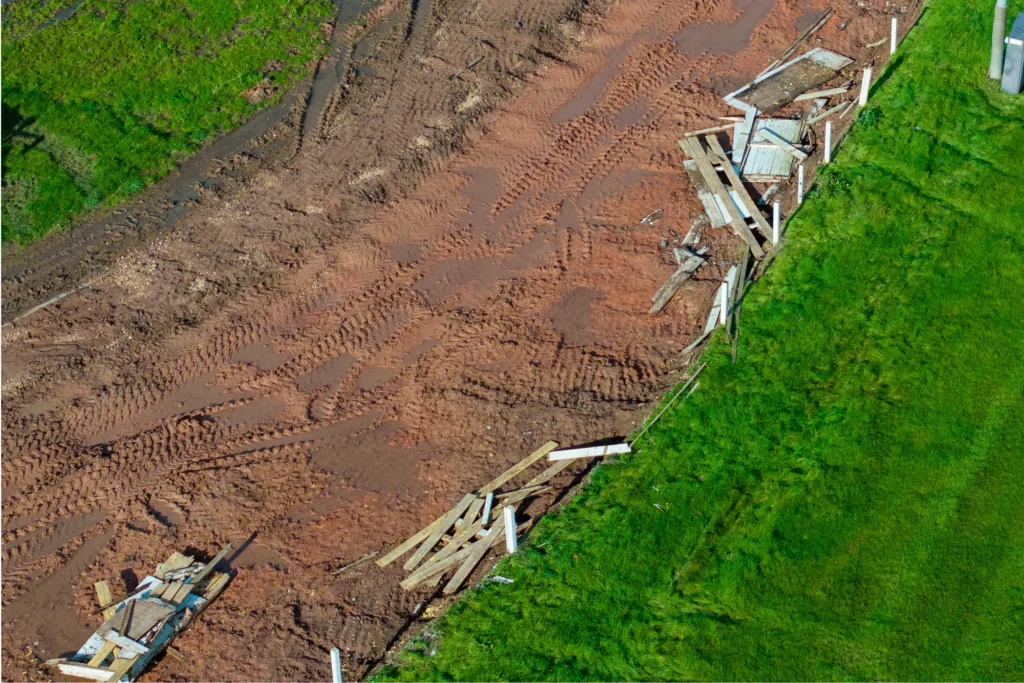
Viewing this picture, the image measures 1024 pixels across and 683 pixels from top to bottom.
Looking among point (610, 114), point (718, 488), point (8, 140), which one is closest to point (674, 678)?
point (718, 488)

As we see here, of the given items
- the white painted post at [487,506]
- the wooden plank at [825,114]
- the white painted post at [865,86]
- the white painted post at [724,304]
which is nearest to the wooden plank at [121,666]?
the white painted post at [487,506]

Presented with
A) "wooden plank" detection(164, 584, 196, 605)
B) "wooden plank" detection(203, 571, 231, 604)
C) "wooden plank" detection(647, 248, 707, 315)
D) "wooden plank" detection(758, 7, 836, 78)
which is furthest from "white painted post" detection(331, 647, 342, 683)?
"wooden plank" detection(758, 7, 836, 78)

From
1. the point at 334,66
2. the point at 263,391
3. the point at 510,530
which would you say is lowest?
the point at 510,530

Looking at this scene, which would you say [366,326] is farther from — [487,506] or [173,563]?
[173,563]

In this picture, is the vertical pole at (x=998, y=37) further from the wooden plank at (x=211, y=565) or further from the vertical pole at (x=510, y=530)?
the wooden plank at (x=211, y=565)

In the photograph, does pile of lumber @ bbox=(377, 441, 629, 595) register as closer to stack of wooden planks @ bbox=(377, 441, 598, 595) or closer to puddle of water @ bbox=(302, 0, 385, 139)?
stack of wooden planks @ bbox=(377, 441, 598, 595)

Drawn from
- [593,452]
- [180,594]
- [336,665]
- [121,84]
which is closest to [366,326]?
[593,452]
